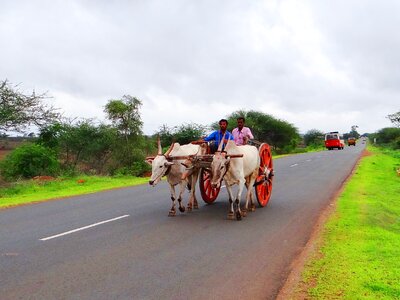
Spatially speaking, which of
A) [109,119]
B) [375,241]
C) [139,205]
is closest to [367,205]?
[375,241]

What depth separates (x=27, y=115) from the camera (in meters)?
21.7

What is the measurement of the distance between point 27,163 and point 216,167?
57.3ft

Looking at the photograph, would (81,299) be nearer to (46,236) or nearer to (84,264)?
(84,264)

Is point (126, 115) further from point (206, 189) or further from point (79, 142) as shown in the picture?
point (206, 189)

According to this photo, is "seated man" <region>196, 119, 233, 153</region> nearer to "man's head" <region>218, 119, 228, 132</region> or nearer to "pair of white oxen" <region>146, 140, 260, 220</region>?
"man's head" <region>218, 119, 228, 132</region>

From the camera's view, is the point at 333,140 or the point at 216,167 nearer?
the point at 216,167

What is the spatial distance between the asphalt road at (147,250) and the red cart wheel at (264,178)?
1.43 ft

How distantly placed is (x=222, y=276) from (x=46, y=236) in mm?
4101

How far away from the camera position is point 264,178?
11781 mm

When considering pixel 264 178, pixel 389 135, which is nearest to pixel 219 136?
pixel 264 178

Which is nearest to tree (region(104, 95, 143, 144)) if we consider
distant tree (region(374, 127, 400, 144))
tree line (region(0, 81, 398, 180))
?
tree line (region(0, 81, 398, 180))

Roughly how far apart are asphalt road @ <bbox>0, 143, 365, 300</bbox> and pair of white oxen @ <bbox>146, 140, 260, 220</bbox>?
81 cm

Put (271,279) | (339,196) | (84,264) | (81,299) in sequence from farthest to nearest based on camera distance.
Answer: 1. (339,196)
2. (84,264)
3. (271,279)
4. (81,299)

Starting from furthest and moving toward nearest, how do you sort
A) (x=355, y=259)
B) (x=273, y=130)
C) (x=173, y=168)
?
1. (x=273, y=130)
2. (x=173, y=168)
3. (x=355, y=259)
